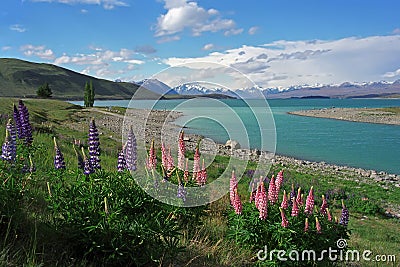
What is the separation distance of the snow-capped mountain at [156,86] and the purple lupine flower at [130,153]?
604mm

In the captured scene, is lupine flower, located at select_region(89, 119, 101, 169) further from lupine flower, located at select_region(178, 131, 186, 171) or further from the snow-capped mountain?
lupine flower, located at select_region(178, 131, 186, 171)

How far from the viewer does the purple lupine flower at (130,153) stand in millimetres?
4676

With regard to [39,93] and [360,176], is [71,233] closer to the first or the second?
[360,176]

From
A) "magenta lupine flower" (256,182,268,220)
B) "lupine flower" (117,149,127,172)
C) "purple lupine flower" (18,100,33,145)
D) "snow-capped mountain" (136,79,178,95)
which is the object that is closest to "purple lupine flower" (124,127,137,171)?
"lupine flower" (117,149,127,172)

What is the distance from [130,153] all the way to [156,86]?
0.91m

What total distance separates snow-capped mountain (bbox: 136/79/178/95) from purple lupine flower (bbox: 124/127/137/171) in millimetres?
604

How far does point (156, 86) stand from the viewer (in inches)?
184

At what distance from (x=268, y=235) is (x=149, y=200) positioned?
5.73 feet

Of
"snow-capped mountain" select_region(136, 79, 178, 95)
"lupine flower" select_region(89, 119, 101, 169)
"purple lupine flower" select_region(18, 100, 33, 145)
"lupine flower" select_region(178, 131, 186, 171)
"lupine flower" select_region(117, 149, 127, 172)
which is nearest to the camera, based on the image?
"snow-capped mountain" select_region(136, 79, 178, 95)

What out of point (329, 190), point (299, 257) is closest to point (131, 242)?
point (299, 257)

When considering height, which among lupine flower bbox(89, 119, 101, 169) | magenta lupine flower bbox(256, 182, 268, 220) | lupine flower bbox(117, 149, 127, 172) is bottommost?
magenta lupine flower bbox(256, 182, 268, 220)

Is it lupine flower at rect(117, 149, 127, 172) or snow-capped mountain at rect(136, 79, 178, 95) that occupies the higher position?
snow-capped mountain at rect(136, 79, 178, 95)

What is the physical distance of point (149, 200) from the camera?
14.1ft

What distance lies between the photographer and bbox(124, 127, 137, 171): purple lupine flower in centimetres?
468
